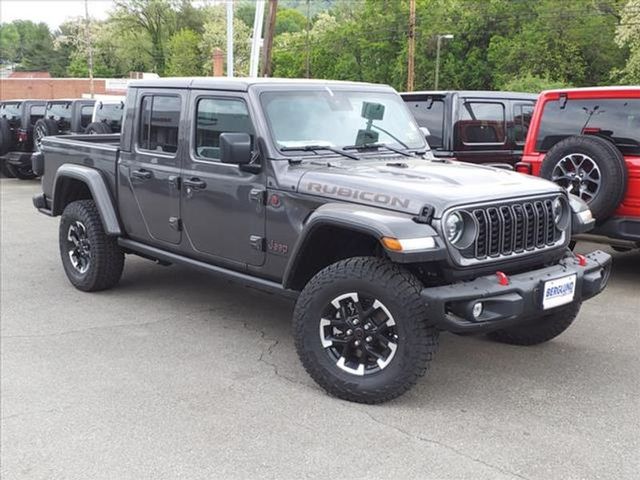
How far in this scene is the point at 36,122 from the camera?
50.7 feet

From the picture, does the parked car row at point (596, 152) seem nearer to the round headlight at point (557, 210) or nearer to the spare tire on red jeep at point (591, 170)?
the spare tire on red jeep at point (591, 170)

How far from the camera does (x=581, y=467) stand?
11.0 ft

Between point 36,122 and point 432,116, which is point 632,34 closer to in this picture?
point 36,122

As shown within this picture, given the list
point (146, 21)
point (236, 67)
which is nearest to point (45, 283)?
point (236, 67)

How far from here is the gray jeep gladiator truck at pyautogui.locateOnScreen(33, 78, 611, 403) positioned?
3.82 meters

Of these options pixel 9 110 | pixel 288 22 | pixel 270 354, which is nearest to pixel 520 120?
pixel 270 354

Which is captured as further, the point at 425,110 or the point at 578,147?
the point at 425,110

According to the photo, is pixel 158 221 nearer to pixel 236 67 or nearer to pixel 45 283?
pixel 45 283

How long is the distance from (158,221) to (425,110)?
4.12 meters

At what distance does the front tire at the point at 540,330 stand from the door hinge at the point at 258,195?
197 cm

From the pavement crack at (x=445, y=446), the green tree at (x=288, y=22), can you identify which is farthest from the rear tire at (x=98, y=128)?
the green tree at (x=288, y=22)

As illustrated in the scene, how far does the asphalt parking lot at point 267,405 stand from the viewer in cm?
339

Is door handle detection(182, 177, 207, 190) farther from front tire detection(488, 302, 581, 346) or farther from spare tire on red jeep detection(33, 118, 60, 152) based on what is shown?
spare tire on red jeep detection(33, 118, 60, 152)

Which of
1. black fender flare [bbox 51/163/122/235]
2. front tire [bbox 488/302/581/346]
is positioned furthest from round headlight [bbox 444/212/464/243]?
black fender flare [bbox 51/163/122/235]
